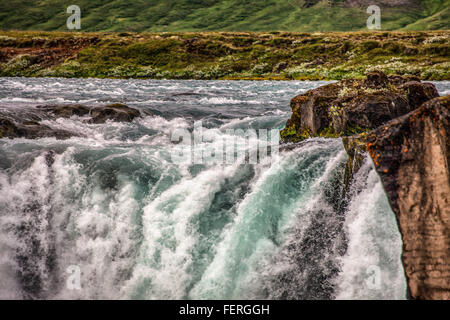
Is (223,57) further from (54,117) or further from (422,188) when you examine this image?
(422,188)

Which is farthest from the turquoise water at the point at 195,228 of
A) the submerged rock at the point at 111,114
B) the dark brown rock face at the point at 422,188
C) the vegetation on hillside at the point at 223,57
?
the vegetation on hillside at the point at 223,57

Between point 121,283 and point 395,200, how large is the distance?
7.08 m

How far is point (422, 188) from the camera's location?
7.10 metres

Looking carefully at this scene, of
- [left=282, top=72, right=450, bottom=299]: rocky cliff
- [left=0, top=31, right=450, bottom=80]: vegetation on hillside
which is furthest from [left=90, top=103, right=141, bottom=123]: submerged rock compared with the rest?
[left=0, top=31, right=450, bottom=80]: vegetation on hillside

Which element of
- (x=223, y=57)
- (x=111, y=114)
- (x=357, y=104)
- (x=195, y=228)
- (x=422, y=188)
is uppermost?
(x=223, y=57)

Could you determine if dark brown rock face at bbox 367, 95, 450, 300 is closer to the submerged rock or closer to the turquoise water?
the turquoise water

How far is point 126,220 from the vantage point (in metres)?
10.1

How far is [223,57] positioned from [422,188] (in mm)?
76843

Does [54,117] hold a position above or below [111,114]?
→ below

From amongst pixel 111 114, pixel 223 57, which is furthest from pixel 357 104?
pixel 223 57

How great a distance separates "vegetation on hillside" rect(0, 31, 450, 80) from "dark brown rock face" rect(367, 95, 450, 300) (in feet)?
177

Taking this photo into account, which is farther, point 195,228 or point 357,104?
point 357,104

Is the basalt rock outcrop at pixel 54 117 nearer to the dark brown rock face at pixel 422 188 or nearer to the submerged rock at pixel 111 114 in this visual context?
the submerged rock at pixel 111 114

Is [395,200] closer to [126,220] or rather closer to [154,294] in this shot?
[154,294]
